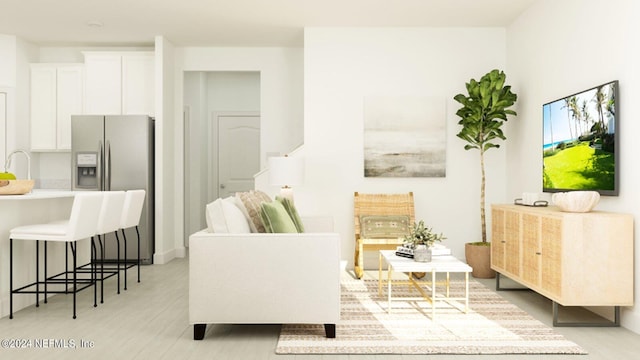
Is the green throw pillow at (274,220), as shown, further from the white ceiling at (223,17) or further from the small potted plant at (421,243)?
the white ceiling at (223,17)

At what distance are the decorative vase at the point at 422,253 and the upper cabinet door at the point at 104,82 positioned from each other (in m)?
4.25

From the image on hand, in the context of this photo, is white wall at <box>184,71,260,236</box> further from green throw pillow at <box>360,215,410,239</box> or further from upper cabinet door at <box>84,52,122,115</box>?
green throw pillow at <box>360,215,410,239</box>

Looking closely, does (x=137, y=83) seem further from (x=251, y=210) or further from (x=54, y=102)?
(x=251, y=210)

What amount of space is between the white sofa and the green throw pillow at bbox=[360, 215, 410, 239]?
2.28m

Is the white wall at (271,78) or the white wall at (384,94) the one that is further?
the white wall at (271,78)

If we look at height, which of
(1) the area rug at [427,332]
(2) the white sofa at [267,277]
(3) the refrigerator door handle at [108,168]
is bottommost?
(1) the area rug at [427,332]

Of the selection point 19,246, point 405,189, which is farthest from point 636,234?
point 19,246

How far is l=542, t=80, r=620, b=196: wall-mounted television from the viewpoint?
360 cm

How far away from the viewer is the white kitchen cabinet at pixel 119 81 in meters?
6.37

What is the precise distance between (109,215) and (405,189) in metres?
3.07

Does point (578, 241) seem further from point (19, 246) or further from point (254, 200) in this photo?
point (19, 246)

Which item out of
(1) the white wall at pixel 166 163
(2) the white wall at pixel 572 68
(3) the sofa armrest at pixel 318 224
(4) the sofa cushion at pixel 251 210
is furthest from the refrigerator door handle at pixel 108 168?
(2) the white wall at pixel 572 68

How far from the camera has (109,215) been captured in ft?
14.2

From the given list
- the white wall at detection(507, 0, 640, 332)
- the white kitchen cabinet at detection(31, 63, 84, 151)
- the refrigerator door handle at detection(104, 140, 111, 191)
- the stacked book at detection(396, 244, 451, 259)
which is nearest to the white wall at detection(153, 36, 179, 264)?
the refrigerator door handle at detection(104, 140, 111, 191)
